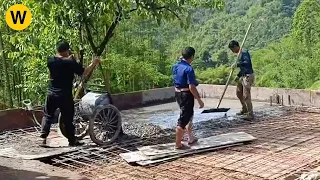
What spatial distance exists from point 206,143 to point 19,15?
315 cm

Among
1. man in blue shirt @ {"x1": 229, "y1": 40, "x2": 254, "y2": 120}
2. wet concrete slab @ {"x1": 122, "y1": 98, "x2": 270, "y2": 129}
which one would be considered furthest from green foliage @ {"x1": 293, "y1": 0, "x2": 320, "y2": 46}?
man in blue shirt @ {"x1": 229, "y1": 40, "x2": 254, "y2": 120}

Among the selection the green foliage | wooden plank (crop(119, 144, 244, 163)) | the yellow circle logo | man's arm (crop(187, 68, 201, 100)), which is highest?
the green foliage

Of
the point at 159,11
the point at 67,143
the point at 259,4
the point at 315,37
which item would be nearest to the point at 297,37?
the point at 315,37

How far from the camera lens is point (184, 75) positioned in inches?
203

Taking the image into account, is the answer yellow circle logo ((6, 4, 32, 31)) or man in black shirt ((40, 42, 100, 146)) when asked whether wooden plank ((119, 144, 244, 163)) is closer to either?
man in black shirt ((40, 42, 100, 146))

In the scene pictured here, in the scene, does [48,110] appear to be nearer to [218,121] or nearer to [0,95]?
[218,121]

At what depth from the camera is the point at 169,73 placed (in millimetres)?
15328

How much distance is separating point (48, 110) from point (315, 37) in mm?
12751

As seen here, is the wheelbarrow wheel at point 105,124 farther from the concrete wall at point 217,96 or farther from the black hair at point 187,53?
the concrete wall at point 217,96

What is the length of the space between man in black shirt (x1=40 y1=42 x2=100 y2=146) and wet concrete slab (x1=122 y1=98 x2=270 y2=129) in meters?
1.95

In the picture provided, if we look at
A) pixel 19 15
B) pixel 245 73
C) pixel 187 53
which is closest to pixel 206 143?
pixel 187 53

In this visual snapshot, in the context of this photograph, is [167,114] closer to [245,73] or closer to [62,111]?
[245,73]

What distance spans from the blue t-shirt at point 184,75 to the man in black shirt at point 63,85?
3.22 feet

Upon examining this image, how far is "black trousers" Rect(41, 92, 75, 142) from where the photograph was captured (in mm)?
5465
